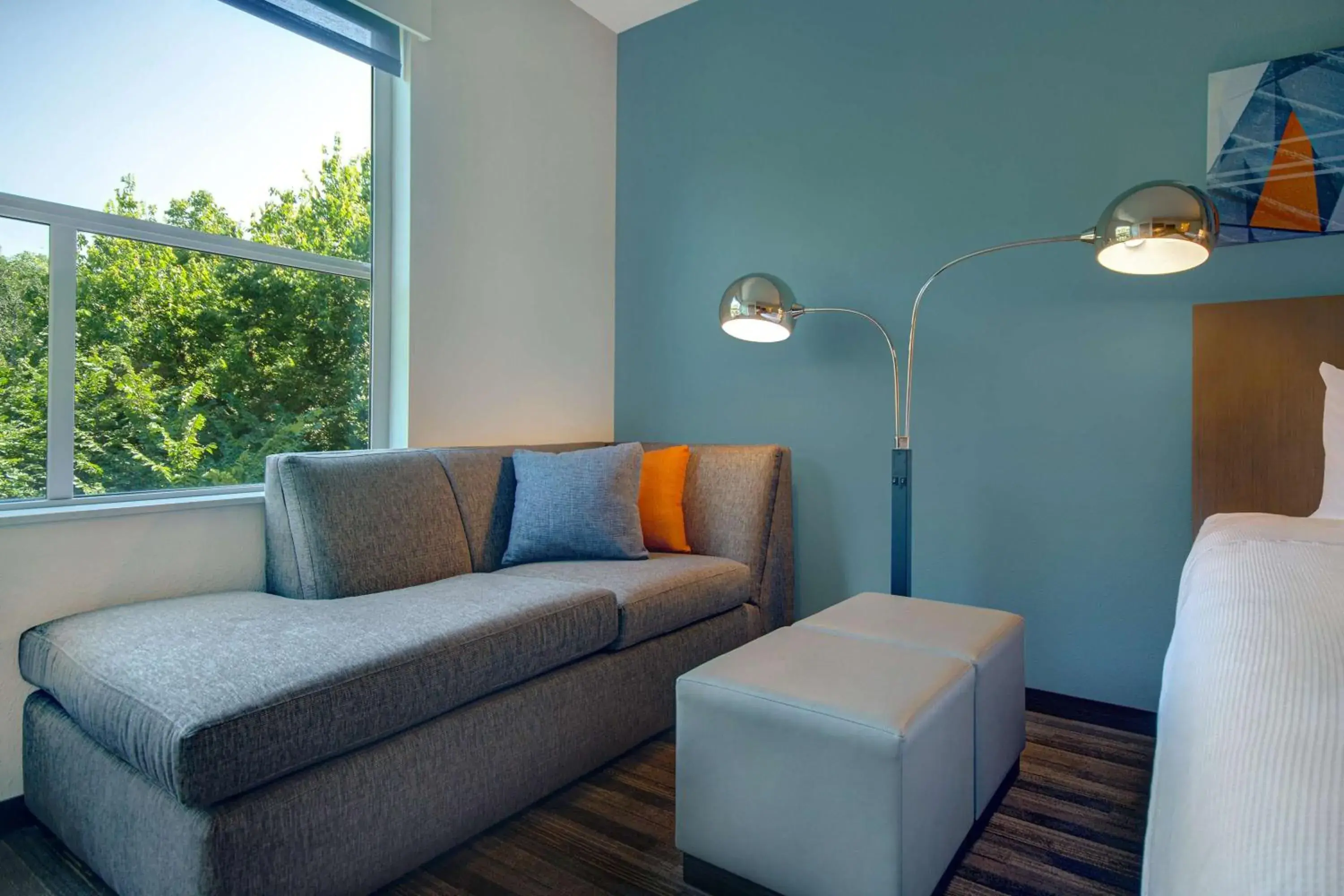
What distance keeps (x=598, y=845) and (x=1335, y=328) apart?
2.38m

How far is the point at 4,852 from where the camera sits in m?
1.67

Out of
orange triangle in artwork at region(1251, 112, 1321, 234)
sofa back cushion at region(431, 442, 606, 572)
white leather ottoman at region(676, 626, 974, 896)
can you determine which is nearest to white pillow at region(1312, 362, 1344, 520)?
orange triangle in artwork at region(1251, 112, 1321, 234)

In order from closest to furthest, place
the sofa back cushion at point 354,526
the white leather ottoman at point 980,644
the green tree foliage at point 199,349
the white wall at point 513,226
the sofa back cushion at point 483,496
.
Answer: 1. the white leather ottoman at point 980,644
2. the green tree foliage at point 199,349
3. the sofa back cushion at point 354,526
4. the sofa back cushion at point 483,496
5. the white wall at point 513,226

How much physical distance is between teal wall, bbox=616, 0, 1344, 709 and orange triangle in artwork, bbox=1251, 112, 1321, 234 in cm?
8

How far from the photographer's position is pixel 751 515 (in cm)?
282

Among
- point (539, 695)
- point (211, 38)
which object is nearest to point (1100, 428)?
point (539, 695)

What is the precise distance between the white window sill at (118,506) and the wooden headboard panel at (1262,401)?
283 centimetres

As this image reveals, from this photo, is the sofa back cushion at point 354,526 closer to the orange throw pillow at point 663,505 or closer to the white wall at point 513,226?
the white wall at point 513,226

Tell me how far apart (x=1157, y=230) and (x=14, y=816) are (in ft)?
10.2

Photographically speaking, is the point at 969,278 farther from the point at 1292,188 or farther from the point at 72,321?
the point at 72,321

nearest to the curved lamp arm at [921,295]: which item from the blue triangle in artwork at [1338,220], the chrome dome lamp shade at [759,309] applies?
the chrome dome lamp shade at [759,309]

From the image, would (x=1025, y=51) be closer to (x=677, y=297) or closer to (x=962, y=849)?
(x=677, y=297)

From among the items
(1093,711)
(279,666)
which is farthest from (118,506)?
(1093,711)

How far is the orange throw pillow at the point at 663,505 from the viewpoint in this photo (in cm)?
284
